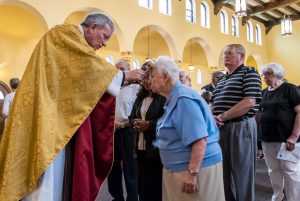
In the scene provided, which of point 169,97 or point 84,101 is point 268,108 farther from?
point 84,101

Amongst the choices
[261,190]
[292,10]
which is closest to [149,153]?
[261,190]

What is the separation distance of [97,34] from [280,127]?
2.37 m

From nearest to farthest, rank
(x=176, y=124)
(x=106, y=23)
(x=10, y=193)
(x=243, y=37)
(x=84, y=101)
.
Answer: (x=10, y=193)
(x=84, y=101)
(x=106, y=23)
(x=176, y=124)
(x=243, y=37)

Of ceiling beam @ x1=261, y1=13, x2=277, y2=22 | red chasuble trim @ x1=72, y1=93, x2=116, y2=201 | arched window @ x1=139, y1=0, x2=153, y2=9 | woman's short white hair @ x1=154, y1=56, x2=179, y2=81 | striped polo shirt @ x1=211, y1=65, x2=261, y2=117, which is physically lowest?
red chasuble trim @ x1=72, y1=93, x2=116, y2=201

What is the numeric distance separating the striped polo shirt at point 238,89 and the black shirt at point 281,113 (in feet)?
1.92

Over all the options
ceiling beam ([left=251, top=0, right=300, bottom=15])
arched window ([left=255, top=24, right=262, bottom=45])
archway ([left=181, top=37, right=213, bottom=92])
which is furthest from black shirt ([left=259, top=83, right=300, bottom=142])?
arched window ([left=255, top=24, right=262, bottom=45])

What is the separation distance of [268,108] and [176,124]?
188 centimetres

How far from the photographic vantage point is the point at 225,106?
9.82 ft

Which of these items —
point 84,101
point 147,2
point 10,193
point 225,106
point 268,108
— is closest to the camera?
point 10,193

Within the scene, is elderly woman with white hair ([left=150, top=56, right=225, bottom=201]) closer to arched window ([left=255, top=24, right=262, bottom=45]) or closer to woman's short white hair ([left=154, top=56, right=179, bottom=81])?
woman's short white hair ([left=154, top=56, right=179, bottom=81])

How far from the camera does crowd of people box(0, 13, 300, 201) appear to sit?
5.48ft

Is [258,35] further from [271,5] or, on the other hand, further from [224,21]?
[224,21]

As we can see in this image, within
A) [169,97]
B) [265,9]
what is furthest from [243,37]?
[169,97]

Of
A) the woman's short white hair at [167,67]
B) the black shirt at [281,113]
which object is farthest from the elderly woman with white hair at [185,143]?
the black shirt at [281,113]
